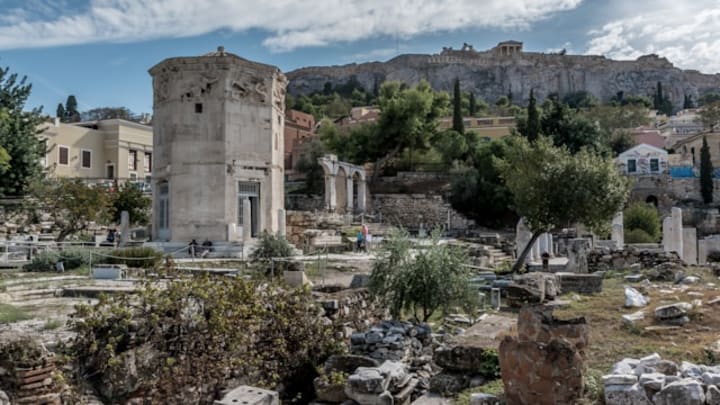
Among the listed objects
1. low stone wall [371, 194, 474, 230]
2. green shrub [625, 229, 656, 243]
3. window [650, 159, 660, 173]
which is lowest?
green shrub [625, 229, 656, 243]

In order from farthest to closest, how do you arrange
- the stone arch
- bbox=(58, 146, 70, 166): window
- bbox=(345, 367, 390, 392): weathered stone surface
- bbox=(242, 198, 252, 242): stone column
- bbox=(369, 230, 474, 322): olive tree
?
bbox=(58, 146, 70, 166): window, the stone arch, bbox=(242, 198, 252, 242): stone column, bbox=(369, 230, 474, 322): olive tree, bbox=(345, 367, 390, 392): weathered stone surface

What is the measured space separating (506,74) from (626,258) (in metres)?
119

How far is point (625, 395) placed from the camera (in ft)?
16.7

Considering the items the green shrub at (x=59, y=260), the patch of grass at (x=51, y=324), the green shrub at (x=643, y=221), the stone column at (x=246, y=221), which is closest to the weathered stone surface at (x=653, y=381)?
the patch of grass at (x=51, y=324)

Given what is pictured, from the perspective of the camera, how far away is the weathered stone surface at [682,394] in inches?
187

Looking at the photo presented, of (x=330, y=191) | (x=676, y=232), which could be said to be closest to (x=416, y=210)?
(x=330, y=191)

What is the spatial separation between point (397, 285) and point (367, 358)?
2153 millimetres

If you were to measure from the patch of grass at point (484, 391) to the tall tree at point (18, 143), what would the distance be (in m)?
25.4

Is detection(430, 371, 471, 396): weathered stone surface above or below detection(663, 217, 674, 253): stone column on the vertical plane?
below

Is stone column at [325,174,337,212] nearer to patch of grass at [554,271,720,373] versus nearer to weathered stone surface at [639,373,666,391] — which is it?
patch of grass at [554,271,720,373]

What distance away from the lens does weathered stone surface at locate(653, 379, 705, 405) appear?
15.6 feet

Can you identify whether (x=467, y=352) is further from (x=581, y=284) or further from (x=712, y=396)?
(x=581, y=284)

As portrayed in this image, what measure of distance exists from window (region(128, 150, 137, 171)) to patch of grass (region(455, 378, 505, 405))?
45.0 m

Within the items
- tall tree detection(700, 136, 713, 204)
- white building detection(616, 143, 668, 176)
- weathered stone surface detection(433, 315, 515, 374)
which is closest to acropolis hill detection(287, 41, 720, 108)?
white building detection(616, 143, 668, 176)
